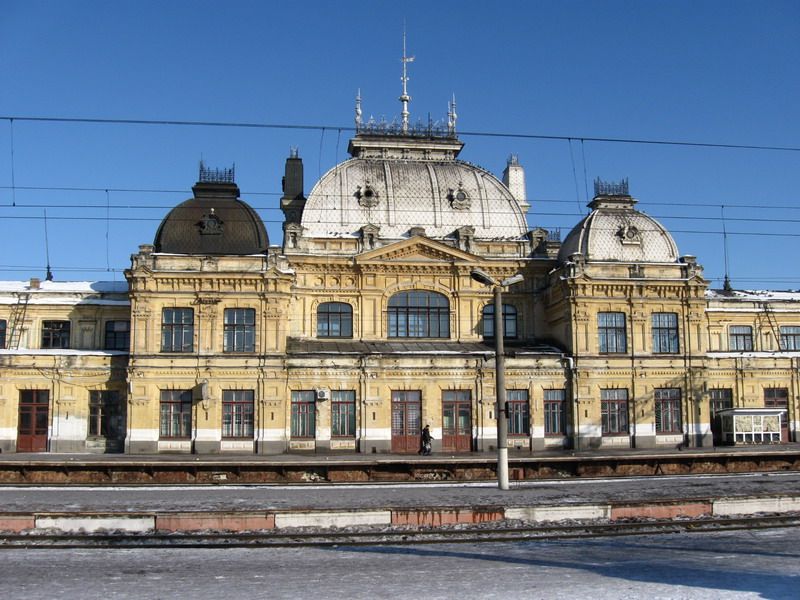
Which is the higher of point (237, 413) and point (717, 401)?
point (717, 401)

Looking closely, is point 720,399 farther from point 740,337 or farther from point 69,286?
point 69,286

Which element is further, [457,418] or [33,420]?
[457,418]

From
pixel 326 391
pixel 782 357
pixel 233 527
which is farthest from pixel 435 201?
pixel 233 527

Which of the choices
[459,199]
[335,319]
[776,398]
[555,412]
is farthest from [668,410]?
[335,319]

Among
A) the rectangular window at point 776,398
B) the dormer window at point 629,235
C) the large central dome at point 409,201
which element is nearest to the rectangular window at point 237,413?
the large central dome at point 409,201

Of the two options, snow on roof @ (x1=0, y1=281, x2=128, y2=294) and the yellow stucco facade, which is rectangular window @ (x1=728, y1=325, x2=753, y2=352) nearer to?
the yellow stucco facade

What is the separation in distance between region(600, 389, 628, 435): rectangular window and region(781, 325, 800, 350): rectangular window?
14436 millimetres

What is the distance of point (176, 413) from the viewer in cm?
4303

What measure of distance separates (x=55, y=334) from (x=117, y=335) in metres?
3.42

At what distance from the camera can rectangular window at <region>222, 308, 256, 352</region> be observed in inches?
1720

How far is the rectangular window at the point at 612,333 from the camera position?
46188 millimetres

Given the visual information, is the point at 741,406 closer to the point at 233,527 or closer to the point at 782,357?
the point at 782,357

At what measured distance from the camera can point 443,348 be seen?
46.9 m

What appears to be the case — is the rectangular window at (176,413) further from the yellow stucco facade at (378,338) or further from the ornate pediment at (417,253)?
the ornate pediment at (417,253)
